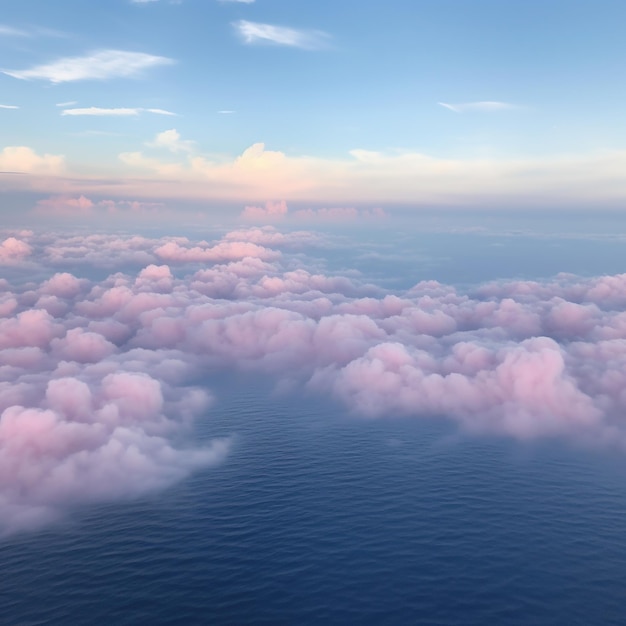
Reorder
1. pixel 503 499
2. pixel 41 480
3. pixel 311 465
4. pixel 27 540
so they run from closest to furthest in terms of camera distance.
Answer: pixel 27 540 → pixel 503 499 → pixel 41 480 → pixel 311 465

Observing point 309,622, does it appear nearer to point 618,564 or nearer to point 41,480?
point 618,564

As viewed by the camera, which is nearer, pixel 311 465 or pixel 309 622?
pixel 309 622

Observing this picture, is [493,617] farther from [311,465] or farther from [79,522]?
[79,522]

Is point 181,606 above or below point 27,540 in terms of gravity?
above

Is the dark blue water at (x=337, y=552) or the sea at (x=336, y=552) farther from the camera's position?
the dark blue water at (x=337, y=552)

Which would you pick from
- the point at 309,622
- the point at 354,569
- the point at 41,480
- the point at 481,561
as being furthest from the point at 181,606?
the point at 41,480

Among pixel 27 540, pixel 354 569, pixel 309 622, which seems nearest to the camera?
pixel 309 622

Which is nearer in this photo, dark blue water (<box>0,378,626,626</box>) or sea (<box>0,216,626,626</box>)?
sea (<box>0,216,626,626</box>)
